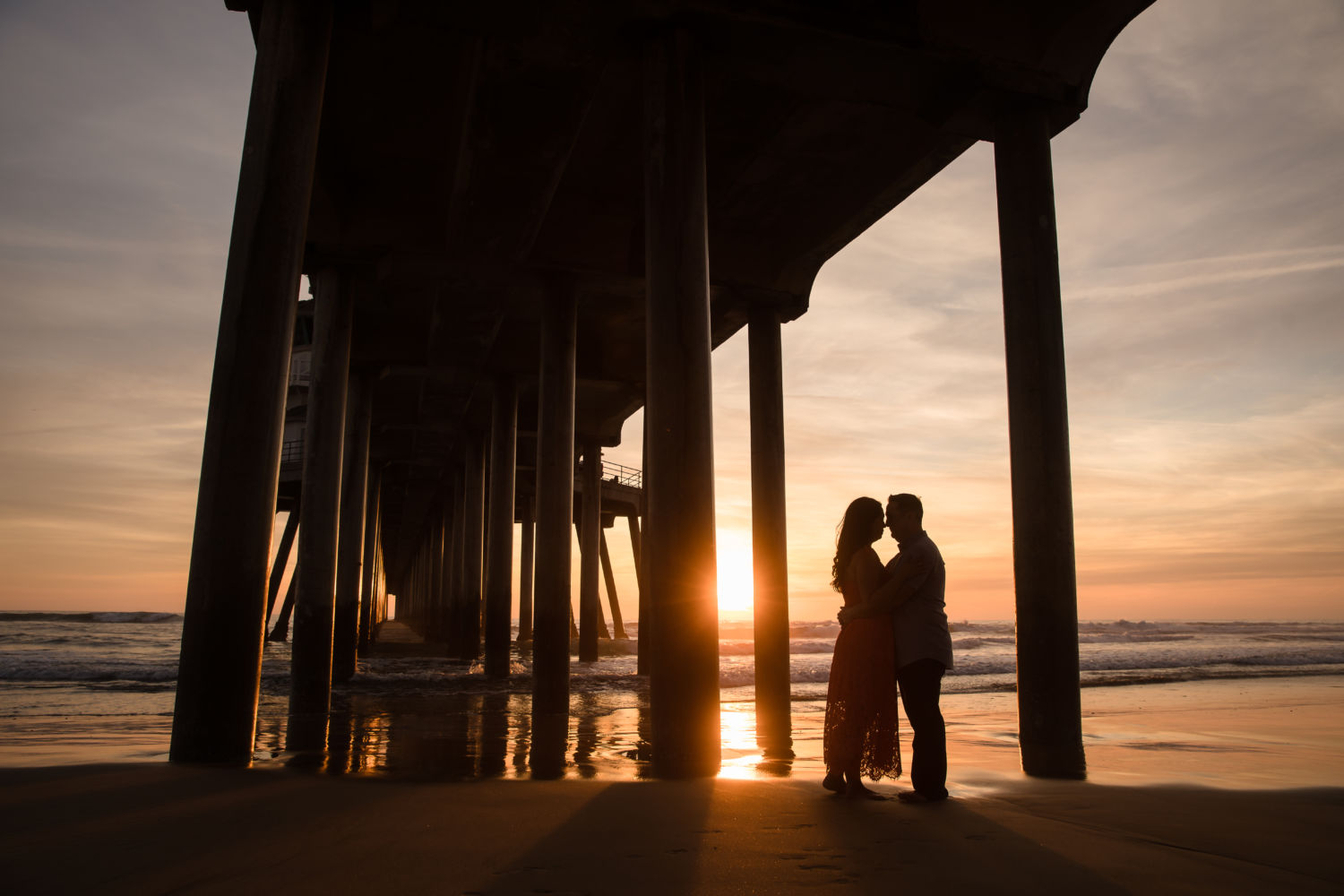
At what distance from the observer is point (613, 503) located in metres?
27.9

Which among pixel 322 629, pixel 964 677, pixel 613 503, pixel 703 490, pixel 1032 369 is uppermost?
pixel 613 503

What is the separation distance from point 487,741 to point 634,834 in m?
4.55

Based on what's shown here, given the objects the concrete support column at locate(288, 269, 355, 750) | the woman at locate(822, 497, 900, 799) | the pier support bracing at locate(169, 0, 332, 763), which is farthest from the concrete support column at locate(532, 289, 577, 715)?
the woman at locate(822, 497, 900, 799)

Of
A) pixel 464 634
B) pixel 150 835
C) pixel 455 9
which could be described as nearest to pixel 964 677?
pixel 464 634

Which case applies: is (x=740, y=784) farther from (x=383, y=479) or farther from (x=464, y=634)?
(x=383, y=479)

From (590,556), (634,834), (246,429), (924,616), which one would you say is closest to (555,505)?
(246,429)

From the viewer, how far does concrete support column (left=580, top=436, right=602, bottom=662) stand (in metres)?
19.7

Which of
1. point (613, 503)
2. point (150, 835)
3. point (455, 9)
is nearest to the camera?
point (150, 835)

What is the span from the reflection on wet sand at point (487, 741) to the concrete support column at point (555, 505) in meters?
0.58

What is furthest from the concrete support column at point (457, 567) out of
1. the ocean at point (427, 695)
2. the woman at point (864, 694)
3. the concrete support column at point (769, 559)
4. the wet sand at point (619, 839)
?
the woman at point (864, 694)

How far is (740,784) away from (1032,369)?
3.47 metres

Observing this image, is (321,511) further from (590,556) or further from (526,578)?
(526,578)

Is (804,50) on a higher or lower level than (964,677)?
higher

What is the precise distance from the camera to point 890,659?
12.7ft
